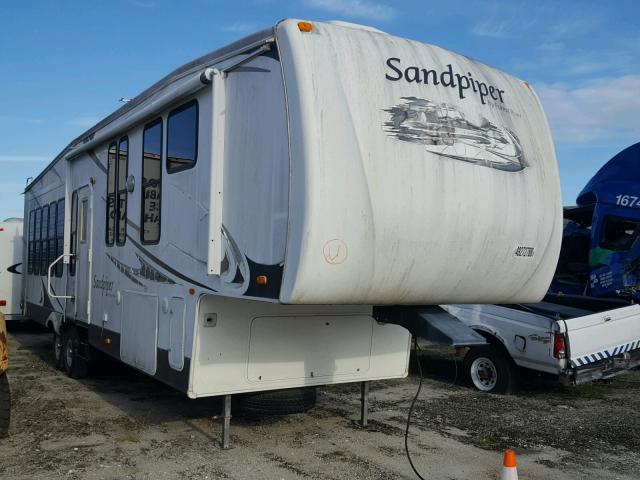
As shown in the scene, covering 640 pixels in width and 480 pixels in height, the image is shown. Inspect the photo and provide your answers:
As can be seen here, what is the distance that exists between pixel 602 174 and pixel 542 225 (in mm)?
6859

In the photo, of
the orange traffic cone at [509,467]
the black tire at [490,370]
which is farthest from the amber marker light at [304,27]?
the black tire at [490,370]

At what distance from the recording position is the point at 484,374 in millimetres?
8773

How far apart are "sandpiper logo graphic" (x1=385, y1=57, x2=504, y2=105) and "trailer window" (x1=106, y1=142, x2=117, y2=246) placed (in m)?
3.67

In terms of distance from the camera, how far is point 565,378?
25.3 feet

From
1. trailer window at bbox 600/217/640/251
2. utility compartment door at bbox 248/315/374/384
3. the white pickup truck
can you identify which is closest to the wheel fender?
the white pickup truck

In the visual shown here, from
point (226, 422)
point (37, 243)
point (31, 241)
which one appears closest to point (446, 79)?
point (226, 422)

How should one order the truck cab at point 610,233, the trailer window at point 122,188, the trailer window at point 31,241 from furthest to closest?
the trailer window at point 31,241, the truck cab at point 610,233, the trailer window at point 122,188

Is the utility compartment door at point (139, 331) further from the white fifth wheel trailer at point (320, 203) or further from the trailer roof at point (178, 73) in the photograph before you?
the trailer roof at point (178, 73)

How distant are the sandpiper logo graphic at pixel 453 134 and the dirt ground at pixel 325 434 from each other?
250 centimetres

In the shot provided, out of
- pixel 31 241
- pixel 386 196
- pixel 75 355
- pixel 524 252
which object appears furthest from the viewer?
pixel 31 241

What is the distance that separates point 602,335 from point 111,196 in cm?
581

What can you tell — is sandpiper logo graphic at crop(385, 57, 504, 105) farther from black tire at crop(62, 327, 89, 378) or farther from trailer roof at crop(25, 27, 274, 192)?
black tire at crop(62, 327, 89, 378)

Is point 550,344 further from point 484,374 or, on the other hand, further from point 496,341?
point 484,374

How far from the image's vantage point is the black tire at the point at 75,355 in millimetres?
8664
